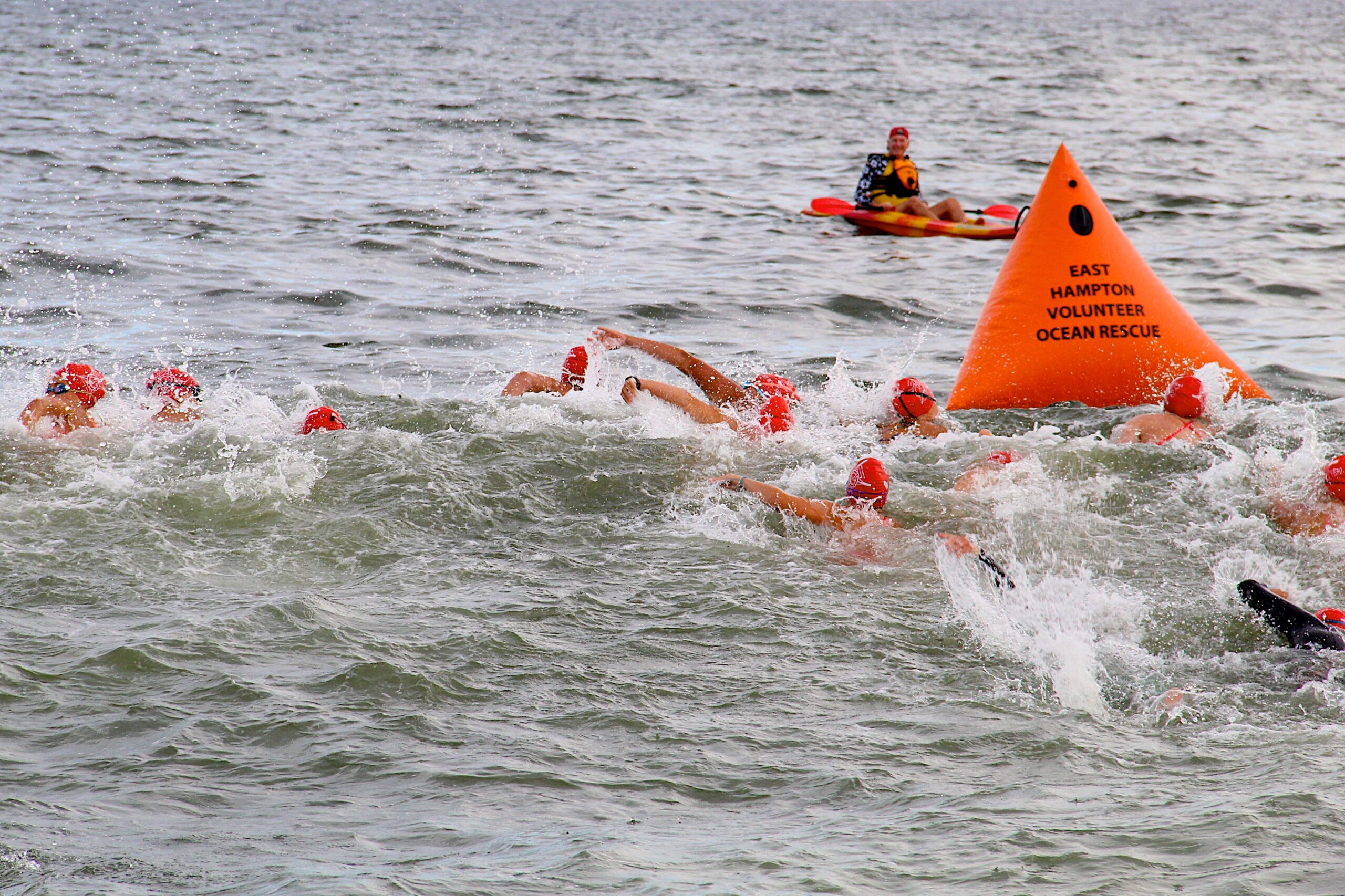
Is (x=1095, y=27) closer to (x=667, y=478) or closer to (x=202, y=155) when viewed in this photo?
(x=202, y=155)

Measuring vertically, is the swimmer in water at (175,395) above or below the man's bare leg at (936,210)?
below

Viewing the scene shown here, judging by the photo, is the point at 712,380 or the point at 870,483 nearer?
the point at 870,483

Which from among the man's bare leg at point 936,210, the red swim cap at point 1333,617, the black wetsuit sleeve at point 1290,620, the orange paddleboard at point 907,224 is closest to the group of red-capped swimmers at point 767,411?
the black wetsuit sleeve at point 1290,620

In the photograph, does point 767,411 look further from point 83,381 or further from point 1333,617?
point 83,381

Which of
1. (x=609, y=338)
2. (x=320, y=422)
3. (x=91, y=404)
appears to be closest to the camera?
(x=320, y=422)

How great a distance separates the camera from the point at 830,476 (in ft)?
24.3

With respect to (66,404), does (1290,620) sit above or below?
below

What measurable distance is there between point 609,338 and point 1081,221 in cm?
346

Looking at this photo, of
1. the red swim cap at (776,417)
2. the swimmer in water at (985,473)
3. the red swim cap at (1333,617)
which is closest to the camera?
the red swim cap at (1333,617)

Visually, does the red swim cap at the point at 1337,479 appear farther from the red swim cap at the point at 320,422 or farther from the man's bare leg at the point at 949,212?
the man's bare leg at the point at 949,212

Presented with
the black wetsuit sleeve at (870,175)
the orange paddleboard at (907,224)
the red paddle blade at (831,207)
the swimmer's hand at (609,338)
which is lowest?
the swimmer's hand at (609,338)

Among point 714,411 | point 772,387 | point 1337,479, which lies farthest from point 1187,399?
point 714,411

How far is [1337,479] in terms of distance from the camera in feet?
21.2

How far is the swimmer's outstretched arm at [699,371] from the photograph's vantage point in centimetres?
875
